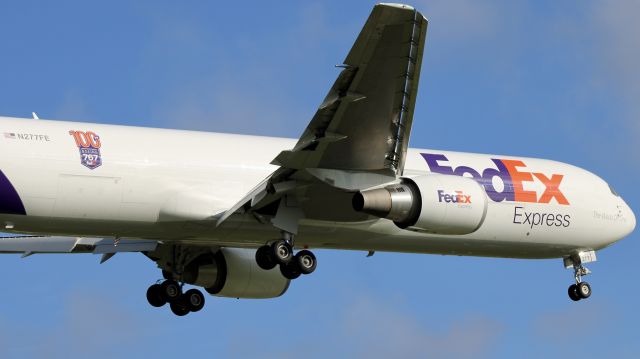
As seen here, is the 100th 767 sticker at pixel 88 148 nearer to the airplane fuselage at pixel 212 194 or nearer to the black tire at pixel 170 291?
the airplane fuselage at pixel 212 194

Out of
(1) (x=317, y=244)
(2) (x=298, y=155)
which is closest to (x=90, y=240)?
(1) (x=317, y=244)

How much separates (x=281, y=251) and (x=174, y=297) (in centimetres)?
497

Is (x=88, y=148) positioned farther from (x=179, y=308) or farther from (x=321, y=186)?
(x=179, y=308)

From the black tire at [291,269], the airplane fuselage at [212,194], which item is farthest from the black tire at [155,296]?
the black tire at [291,269]

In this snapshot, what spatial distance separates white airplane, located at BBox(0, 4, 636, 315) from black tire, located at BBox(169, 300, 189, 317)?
150cm

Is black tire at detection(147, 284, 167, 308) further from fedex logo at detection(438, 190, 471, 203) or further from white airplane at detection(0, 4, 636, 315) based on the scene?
fedex logo at detection(438, 190, 471, 203)

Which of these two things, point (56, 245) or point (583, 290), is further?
point (56, 245)

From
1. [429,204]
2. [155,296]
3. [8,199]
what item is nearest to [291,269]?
[429,204]

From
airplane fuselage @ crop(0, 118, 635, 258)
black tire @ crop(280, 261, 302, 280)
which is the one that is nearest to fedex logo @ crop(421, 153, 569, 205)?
airplane fuselage @ crop(0, 118, 635, 258)

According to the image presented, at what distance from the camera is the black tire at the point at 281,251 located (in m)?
22.5

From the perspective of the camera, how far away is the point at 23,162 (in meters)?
21.0

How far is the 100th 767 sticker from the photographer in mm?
21531

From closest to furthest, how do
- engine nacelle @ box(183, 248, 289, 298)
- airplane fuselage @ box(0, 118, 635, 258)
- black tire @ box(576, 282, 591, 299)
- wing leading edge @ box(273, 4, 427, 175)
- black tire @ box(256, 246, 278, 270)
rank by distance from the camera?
wing leading edge @ box(273, 4, 427, 175) → airplane fuselage @ box(0, 118, 635, 258) → black tire @ box(256, 246, 278, 270) → black tire @ box(576, 282, 591, 299) → engine nacelle @ box(183, 248, 289, 298)

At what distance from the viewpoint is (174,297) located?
26688mm
